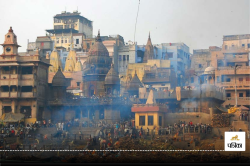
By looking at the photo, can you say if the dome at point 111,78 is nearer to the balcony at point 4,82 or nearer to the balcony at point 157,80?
the balcony at point 157,80

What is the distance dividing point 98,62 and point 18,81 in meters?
14.9

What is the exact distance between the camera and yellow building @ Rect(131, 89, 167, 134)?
171 feet

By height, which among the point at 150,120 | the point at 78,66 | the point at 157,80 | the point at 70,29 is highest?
the point at 70,29

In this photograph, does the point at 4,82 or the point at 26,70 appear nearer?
the point at 4,82

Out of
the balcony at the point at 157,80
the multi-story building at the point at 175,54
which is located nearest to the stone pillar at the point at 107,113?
the balcony at the point at 157,80

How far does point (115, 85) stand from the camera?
66750mm

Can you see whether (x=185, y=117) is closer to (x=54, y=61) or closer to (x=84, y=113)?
(x=84, y=113)

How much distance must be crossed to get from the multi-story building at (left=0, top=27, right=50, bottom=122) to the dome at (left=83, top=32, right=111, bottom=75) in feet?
38.7

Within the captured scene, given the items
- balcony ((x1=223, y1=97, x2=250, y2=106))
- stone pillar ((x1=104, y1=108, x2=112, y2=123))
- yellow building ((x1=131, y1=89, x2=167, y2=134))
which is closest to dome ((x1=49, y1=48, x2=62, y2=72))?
stone pillar ((x1=104, y1=108, x2=112, y2=123))

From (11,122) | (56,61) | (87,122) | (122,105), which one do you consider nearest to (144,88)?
(122,105)

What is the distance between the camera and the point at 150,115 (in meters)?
52.6

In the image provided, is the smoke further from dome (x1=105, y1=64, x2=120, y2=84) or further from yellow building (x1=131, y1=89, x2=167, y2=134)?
dome (x1=105, y1=64, x2=120, y2=84)

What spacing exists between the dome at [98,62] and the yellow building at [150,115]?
20.1 m

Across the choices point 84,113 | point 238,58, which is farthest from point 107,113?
point 238,58
